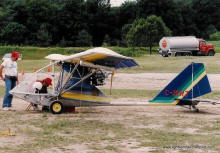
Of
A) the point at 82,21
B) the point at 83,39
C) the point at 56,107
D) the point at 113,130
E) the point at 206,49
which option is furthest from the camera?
the point at 82,21

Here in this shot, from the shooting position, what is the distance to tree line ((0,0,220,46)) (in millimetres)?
89312

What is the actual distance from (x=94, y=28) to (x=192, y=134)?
8858 centimetres

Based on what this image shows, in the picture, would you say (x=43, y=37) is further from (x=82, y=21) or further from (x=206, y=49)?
(x=206, y=49)

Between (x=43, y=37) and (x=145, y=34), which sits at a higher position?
(x=43, y=37)

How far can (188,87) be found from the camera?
49.1 ft

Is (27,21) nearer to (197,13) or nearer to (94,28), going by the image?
(94,28)

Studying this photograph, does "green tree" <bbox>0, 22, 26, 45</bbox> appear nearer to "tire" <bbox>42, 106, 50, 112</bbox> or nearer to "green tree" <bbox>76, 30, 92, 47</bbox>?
"green tree" <bbox>76, 30, 92, 47</bbox>

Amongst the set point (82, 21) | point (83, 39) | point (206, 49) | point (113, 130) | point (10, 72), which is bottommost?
point (113, 130)

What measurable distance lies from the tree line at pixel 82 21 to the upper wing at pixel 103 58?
69.6 meters

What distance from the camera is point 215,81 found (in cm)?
2727

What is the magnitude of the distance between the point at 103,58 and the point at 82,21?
83797mm

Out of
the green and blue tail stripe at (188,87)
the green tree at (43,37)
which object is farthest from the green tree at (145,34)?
the green and blue tail stripe at (188,87)

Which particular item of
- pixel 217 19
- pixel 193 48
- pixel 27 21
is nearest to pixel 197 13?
pixel 217 19

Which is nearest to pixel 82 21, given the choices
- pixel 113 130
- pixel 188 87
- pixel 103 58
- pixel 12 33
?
pixel 12 33
